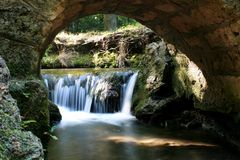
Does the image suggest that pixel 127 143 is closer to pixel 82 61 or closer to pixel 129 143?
pixel 129 143

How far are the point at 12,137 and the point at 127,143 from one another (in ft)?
15.3

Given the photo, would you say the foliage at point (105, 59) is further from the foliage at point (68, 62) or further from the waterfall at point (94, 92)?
the waterfall at point (94, 92)

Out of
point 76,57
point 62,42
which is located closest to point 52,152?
point 76,57

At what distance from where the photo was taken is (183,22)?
5434 mm

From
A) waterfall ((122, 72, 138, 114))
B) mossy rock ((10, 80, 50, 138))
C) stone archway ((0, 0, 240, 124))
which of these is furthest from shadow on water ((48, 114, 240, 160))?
mossy rock ((10, 80, 50, 138))

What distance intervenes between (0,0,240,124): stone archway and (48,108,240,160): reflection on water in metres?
0.73

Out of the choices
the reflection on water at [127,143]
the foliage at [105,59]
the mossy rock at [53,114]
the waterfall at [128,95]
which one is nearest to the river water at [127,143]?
the reflection on water at [127,143]

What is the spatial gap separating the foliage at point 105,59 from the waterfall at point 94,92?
98.8 inches

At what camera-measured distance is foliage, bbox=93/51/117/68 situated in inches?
508

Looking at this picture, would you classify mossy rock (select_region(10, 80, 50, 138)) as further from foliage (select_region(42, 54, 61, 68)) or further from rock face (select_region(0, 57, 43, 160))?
foliage (select_region(42, 54, 61, 68))

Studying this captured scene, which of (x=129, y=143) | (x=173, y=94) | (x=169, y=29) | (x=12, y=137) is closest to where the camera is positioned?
(x=12, y=137)

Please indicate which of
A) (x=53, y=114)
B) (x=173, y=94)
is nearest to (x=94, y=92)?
(x=53, y=114)

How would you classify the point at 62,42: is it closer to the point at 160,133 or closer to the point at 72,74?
the point at 72,74

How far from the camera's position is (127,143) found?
6.39 m
